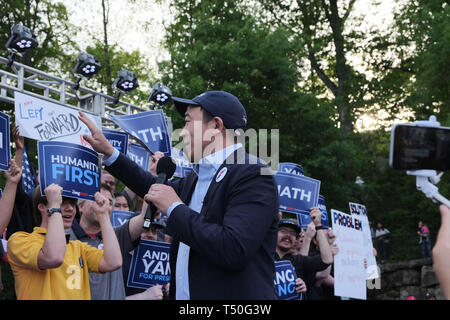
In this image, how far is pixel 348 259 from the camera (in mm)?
7723

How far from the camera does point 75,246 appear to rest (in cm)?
412

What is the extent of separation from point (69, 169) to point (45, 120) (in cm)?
279

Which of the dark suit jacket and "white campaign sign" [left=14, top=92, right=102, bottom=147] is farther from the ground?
"white campaign sign" [left=14, top=92, right=102, bottom=147]

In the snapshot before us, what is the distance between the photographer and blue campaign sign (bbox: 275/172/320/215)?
23.1ft

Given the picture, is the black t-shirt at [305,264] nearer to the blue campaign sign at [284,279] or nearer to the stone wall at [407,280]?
the blue campaign sign at [284,279]

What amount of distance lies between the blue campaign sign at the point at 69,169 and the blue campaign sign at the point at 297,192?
262cm

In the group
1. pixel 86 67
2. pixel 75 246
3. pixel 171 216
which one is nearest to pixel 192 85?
pixel 86 67

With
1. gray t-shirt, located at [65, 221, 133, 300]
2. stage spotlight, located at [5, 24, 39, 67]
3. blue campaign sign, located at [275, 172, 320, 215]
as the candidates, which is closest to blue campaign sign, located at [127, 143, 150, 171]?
stage spotlight, located at [5, 24, 39, 67]

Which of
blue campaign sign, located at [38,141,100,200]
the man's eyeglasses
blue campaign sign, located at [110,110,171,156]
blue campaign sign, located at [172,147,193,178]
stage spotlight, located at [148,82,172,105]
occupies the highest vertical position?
stage spotlight, located at [148,82,172,105]

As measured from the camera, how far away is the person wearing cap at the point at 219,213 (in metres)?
2.75

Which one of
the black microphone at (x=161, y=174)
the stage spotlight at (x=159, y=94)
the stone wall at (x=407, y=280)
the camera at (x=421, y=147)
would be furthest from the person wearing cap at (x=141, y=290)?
the stone wall at (x=407, y=280)

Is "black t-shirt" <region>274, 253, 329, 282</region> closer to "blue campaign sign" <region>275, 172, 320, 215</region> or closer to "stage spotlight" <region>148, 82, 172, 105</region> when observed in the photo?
"blue campaign sign" <region>275, 172, 320, 215</region>

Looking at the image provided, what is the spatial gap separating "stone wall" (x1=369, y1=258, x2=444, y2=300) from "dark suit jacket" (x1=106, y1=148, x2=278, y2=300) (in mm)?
19400

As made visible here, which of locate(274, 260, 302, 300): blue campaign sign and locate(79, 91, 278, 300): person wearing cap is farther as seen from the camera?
locate(274, 260, 302, 300): blue campaign sign
